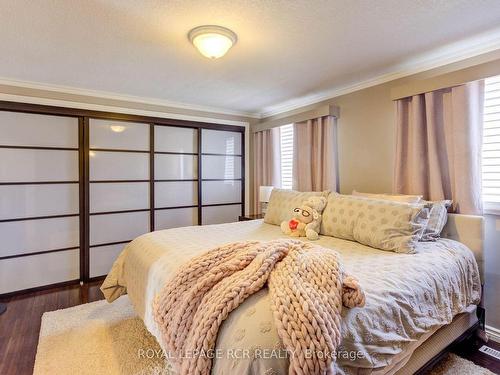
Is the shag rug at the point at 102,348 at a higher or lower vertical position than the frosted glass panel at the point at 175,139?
lower

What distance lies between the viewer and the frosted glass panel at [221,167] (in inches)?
164

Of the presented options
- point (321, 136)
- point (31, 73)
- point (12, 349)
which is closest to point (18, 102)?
point (31, 73)

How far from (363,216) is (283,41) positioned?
4.80ft

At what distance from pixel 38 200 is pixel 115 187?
0.78m

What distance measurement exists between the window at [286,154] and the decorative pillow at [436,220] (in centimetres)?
201

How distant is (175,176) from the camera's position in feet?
12.9

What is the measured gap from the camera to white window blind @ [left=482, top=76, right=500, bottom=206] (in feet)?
6.85

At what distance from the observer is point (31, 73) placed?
272 cm

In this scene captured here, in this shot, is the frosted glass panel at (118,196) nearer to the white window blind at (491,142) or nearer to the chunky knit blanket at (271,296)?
the chunky knit blanket at (271,296)

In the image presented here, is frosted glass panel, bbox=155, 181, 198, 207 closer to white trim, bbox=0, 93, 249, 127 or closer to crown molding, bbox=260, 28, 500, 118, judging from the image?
white trim, bbox=0, 93, 249, 127

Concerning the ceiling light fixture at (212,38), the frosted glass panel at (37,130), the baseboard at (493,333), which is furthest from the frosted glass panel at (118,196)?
the baseboard at (493,333)

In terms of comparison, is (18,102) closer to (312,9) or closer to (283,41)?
(283,41)

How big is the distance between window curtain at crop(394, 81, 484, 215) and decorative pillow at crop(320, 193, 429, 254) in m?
0.46

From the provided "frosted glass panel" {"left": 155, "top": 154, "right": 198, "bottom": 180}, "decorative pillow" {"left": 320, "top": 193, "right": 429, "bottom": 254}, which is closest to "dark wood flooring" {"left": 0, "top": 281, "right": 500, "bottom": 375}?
"decorative pillow" {"left": 320, "top": 193, "right": 429, "bottom": 254}
